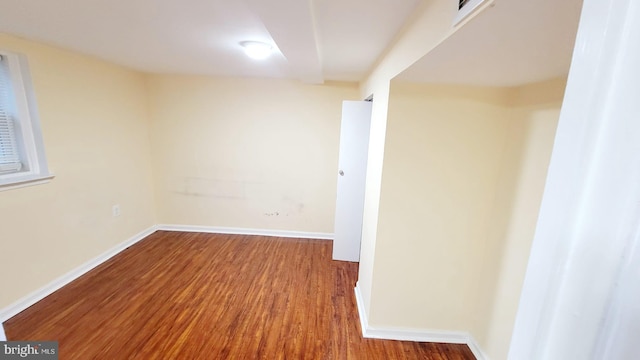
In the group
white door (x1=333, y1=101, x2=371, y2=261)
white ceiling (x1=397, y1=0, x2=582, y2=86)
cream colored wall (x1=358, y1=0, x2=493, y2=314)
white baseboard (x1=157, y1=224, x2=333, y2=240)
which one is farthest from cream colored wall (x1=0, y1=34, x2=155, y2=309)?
white ceiling (x1=397, y1=0, x2=582, y2=86)

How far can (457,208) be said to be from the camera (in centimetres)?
178

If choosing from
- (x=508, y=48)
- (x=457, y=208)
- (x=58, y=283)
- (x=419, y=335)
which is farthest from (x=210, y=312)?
(x=508, y=48)

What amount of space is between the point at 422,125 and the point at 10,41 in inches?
123

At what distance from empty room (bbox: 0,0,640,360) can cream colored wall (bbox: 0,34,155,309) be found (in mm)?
19

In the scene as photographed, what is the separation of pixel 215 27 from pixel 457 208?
2.03m

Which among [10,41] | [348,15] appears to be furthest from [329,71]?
[10,41]

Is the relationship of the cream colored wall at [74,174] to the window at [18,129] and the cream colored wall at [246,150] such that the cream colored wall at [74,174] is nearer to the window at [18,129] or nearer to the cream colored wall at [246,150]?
the window at [18,129]

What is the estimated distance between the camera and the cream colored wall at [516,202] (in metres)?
1.39

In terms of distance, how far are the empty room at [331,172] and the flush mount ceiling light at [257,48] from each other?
2 cm

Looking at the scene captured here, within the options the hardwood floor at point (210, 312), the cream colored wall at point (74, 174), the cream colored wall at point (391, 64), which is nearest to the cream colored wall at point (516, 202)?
the hardwood floor at point (210, 312)

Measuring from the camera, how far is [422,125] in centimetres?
169

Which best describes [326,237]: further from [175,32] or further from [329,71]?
[175,32]

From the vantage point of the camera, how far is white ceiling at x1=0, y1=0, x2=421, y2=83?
1.30 meters

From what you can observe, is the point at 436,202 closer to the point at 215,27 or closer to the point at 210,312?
the point at 215,27
